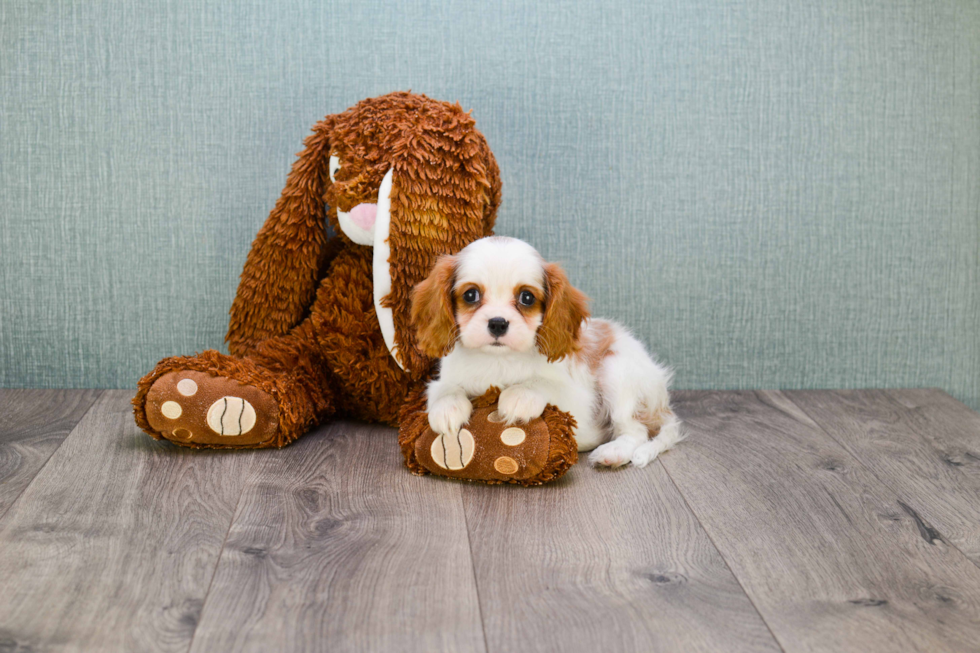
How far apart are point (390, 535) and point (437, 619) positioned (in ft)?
0.81

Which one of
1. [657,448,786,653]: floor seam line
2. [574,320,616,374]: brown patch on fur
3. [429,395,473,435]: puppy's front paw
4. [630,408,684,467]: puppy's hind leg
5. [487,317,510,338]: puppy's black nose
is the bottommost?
[657,448,786,653]: floor seam line

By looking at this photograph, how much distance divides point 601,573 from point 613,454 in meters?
0.42

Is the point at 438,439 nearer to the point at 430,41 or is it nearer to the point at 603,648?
the point at 603,648

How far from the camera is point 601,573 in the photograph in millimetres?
1169

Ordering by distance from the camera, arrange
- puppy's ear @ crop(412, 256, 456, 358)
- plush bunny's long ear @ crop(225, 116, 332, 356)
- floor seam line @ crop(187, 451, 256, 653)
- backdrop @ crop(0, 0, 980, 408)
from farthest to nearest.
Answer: backdrop @ crop(0, 0, 980, 408) < plush bunny's long ear @ crop(225, 116, 332, 356) < puppy's ear @ crop(412, 256, 456, 358) < floor seam line @ crop(187, 451, 256, 653)

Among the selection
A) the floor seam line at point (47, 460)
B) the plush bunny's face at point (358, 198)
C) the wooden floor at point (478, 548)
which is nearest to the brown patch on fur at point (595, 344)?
the wooden floor at point (478, 548)

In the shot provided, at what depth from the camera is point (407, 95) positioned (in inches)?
66.2

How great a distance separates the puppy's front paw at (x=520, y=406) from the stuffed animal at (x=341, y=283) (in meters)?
0.04

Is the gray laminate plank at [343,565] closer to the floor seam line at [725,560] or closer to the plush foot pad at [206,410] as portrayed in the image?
the plush foot pad at [206,410]

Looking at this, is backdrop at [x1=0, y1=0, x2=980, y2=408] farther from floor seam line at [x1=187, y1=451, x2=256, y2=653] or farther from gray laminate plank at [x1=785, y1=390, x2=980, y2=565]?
floor seam line at [x1=187, y1=451, x2=256, y2=653]

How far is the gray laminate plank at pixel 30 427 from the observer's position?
1.47 metres

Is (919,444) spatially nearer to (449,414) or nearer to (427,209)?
(449,414)

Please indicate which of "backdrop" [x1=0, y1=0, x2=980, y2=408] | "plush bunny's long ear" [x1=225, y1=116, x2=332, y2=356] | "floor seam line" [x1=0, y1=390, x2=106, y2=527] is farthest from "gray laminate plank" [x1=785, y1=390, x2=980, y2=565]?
"floor seam line" [x1=0, y1=390, x2=106, y2=527]

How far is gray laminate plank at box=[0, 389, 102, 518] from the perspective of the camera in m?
1.47
